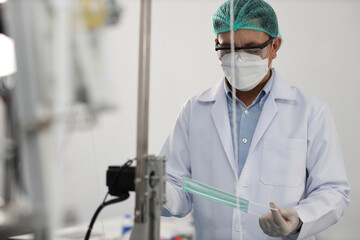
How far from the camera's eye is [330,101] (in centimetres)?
200

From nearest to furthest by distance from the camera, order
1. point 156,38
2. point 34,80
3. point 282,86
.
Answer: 1. point 34,80
2. point 282,86
3. point 156,38

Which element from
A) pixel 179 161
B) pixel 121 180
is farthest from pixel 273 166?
pixel 121 180

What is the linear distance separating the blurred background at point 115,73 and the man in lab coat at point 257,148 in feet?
1.11

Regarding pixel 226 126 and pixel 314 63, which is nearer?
pixel 226 126

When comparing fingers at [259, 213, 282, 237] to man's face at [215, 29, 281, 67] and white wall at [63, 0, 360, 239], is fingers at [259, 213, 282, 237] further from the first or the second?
white wall at [63, 0, 360, 239]

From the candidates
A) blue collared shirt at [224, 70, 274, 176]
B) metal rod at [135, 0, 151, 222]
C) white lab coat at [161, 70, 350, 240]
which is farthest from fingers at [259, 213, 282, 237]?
metal rod at [135, 0, 151, 222]

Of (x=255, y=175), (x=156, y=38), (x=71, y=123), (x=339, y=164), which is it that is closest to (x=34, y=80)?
(x=71, y=123)

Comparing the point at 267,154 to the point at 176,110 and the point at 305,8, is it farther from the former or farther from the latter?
the point at 305,8

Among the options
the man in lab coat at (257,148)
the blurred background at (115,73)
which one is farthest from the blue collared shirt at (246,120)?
the blurred background at (115,73)

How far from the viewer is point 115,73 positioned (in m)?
0.69

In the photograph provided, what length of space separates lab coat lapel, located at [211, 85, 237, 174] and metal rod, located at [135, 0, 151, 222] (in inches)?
20.9

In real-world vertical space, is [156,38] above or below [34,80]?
above

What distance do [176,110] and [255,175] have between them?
2.82 ft

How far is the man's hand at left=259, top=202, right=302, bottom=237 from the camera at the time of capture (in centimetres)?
100
